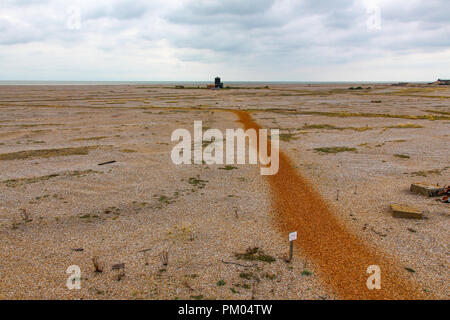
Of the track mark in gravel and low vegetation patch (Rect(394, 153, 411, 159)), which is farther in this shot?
low vegetation patch (Rect(394, 153, 411, 159))

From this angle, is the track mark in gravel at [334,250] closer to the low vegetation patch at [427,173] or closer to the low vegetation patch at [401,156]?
the low vegetation patch at [427,173]

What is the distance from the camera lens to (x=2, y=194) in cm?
1625

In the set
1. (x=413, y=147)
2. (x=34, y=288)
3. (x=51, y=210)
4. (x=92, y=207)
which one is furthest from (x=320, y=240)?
(x=413, y=147)

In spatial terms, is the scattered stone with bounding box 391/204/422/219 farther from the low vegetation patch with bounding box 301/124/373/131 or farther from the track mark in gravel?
the low vegetation patch with bounding box 301/124/373/131

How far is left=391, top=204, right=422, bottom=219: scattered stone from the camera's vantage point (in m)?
13.1

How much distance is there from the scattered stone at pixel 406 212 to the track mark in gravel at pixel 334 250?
9.10 ft

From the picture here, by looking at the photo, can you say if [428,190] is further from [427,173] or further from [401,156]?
[401,156]
